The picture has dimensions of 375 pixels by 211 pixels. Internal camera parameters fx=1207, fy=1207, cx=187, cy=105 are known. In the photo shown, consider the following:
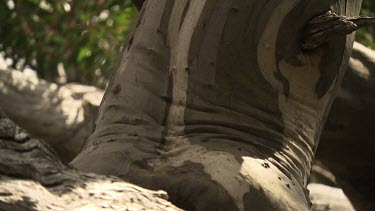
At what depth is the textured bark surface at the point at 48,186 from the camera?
195 centimetres

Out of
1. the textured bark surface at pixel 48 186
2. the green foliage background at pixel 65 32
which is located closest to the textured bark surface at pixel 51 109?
the green foliage background at pixel 65 32

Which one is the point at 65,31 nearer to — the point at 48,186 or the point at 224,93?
the point at 224,93

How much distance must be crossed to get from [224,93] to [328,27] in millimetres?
275

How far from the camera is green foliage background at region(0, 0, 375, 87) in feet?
21.5

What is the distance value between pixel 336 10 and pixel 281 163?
16.1 inches

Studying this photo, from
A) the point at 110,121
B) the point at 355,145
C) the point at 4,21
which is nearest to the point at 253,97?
the point at 110,121

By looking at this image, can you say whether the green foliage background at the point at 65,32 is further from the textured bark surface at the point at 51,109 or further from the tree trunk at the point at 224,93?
the tree trunk at the point at 224,93

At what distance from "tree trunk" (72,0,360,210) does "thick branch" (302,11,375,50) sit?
24 mm

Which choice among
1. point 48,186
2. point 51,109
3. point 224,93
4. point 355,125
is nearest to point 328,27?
point 224,93

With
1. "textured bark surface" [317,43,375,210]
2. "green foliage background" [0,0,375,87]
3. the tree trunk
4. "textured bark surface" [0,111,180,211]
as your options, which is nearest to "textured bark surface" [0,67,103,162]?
"green foliage background" [0,0,375,87]

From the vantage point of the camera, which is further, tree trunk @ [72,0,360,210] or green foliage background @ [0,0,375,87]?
green foliage background @ [0,0,375,87]

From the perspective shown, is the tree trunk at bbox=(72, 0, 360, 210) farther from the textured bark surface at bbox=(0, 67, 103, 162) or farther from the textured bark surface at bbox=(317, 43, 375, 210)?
the textured bark surface at bbox=(0, 67, 103, 162)

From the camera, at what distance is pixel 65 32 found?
6.65 metres

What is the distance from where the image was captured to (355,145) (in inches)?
151
